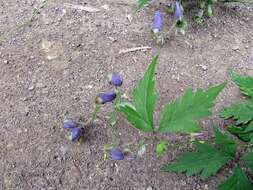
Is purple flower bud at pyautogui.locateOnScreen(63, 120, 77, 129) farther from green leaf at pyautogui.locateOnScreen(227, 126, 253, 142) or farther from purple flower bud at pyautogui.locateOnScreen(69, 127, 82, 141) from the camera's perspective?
green leaf at pyautogui.locateOnScreen(227, 126, 253, 142)

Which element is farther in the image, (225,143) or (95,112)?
(95,112)

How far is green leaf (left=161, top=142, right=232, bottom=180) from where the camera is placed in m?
1.39

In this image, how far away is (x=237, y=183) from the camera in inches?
53.4

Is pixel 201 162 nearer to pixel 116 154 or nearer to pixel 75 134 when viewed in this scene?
pixel 116 154

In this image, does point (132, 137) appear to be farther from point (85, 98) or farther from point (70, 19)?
point (70, 19)

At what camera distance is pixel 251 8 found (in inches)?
84.4

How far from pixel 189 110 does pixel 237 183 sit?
29 cm

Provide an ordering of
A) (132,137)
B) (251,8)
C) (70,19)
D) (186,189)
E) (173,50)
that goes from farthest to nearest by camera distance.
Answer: (251,8) → (70,19) → (173,50) → (132,137) → (186,189)

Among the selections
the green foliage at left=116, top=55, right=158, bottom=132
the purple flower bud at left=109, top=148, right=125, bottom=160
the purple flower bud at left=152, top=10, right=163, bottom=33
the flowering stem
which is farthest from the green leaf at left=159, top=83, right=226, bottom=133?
the purple flower bud at left=152, top=10, right=163, bottom=33

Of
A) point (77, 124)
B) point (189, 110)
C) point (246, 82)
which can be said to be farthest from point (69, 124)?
point (246, 82)

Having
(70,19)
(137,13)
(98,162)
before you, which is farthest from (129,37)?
(98,162)

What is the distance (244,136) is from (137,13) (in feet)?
2.90

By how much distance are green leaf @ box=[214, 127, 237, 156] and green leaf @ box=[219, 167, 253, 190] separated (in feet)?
0.31

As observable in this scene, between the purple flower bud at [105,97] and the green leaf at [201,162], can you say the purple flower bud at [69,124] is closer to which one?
the purple flower bud at [105,97]
